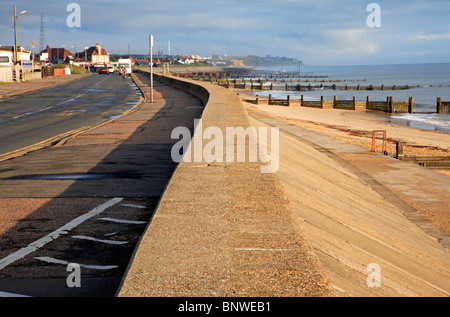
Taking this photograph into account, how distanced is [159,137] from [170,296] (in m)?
14.2

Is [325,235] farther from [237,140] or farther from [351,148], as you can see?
[351,148]

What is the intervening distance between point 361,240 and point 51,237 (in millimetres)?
4657

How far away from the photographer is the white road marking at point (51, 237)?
245 inches

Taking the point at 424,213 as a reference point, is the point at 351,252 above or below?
above

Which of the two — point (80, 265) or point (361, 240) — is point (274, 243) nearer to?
point (80, 265)

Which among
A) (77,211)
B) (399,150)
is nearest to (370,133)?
(399,150)

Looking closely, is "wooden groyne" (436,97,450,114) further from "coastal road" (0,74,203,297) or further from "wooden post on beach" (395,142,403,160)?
"coastal road" (0,74,203,297)

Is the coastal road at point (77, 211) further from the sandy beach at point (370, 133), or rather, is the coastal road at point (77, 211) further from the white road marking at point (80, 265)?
the sandy beach at point (370, 133)

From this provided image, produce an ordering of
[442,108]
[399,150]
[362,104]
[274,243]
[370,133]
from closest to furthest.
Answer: [274,243] < [399,150] < [370,133] < [442,108] < [362,104]

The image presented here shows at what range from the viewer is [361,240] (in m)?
8.06

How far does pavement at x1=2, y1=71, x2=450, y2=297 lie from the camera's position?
169 inches

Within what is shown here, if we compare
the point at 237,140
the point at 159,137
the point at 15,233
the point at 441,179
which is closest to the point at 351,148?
the point at 441,179

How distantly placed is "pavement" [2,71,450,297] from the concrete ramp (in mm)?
27

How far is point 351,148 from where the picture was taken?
22.5 meters
